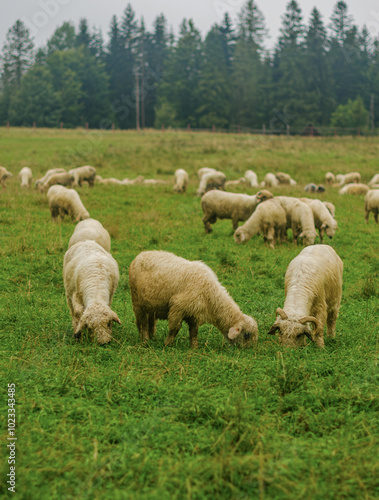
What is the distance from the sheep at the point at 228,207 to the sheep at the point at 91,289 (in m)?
7.65

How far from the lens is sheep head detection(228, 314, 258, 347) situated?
255 inches

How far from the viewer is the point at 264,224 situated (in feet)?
44.9

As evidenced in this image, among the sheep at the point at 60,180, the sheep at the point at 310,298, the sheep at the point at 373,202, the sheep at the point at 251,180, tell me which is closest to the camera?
the sheep at the point at 310,298

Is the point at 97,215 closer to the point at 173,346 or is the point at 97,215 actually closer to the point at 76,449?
the point at 173,346

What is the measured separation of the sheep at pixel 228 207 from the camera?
15070mm

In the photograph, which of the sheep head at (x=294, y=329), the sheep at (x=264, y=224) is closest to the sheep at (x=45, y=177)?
the sheep at (x=264, y=224)

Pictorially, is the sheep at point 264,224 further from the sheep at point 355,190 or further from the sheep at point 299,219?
the sheep at point 355,190

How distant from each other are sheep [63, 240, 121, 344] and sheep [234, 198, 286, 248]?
20.6 ft

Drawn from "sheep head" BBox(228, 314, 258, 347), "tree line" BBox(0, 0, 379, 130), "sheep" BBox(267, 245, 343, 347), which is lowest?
"sheep head" BBox(228, 314, 258, 347)

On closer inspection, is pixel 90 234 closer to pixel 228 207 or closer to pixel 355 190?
pixel 228 207

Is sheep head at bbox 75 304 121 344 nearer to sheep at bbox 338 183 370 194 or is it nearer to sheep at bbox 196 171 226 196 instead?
sheep at bbox 196 171 226 196

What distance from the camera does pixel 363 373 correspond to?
563 centimetres

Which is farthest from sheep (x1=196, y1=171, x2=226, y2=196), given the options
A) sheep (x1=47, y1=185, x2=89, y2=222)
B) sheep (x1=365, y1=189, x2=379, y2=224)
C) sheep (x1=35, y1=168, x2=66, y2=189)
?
sheep (x1=47, y1=185, x2=89, y2=222)

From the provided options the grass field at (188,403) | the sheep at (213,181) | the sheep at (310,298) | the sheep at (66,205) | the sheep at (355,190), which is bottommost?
the grass field at (188,403)
